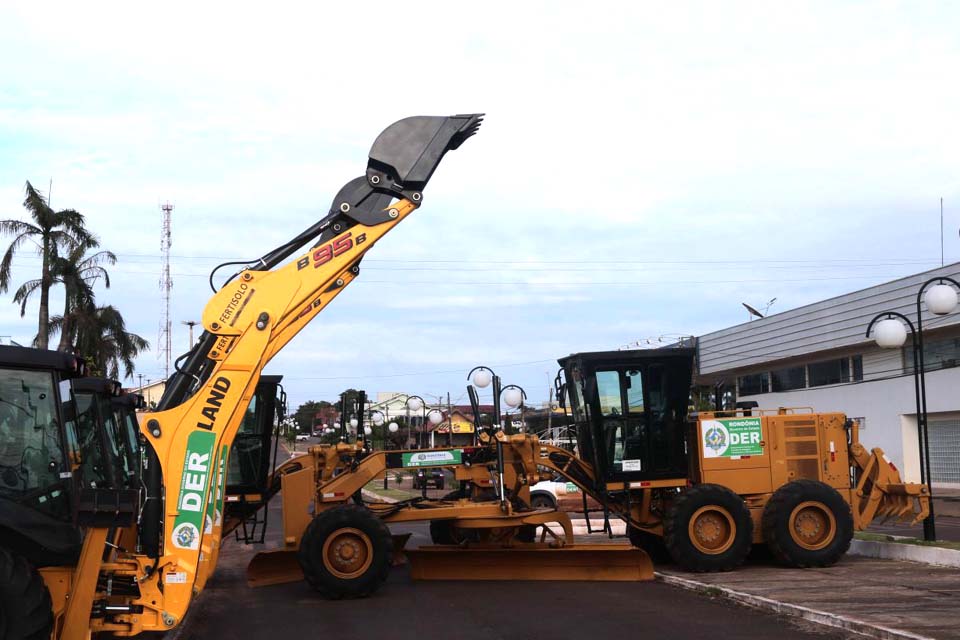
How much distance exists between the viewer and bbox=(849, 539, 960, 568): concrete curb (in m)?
14.0

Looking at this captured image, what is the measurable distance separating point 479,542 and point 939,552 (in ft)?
22.1

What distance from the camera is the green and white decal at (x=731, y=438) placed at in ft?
51.5

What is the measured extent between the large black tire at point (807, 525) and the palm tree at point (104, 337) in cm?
2898

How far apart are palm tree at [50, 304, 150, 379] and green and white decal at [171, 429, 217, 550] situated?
1181 inches

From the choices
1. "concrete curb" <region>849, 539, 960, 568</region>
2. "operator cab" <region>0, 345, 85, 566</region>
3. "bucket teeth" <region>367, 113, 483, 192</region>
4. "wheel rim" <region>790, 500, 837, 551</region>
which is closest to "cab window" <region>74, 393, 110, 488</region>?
"operator cab" <region>0, 345, 85, 566</region>

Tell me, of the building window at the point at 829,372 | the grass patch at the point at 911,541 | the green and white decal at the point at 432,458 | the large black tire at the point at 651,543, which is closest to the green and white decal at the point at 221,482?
the green and white decal at the point at 432,458

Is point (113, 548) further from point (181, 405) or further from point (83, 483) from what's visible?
point (181, 405)

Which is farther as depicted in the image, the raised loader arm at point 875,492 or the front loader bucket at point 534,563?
the raised loader arm at point 875,492

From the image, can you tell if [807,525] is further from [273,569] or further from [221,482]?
[221,482]

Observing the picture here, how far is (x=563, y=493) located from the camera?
2755cm

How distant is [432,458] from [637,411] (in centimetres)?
325

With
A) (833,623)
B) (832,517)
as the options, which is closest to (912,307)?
(832,517)

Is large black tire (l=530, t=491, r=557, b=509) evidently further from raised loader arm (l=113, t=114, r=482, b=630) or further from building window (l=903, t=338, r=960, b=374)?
building window (l=903, t=338, r=960, b=374)

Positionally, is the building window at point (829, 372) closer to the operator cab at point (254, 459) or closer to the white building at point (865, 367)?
the white building at point (865, 367)
